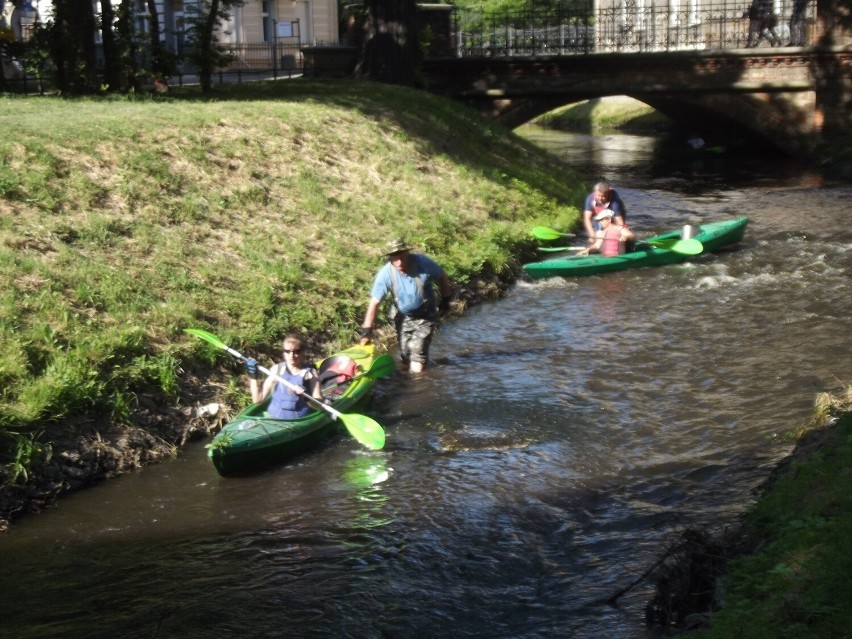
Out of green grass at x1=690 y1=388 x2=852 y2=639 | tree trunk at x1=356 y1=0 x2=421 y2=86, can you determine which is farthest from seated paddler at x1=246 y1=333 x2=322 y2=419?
tree trunk at x1=356 y1=0 x2=421 y2=86

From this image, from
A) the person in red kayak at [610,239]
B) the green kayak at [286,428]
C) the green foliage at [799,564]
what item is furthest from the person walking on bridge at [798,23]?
the green foliage at [799,564]

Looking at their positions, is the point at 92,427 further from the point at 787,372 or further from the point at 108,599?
the point at 787,372

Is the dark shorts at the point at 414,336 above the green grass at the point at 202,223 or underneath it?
underneath

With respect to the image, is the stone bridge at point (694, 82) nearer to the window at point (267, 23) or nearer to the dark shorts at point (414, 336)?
the window at point (267, 23)

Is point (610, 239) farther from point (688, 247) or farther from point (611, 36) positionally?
point (611, 36)

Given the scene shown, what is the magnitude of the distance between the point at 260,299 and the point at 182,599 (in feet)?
17.5

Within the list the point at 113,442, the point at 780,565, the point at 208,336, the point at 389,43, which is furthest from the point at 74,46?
the point at 780,565

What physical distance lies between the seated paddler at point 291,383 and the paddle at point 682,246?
7928mm

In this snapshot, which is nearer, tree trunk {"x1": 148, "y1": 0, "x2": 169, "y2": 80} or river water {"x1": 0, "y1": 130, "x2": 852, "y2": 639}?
river water {"x1": 0, "y1": 130, "x2": 852, "y2": 639}

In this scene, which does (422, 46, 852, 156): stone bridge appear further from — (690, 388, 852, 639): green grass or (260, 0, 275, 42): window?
(690, 388, 852, 639): green grass

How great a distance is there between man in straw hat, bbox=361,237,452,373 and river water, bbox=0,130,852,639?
1.32ft

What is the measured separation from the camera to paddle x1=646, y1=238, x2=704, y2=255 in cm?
1614

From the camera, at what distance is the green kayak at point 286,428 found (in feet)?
28.7

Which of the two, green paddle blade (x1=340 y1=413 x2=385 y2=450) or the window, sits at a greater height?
the window
